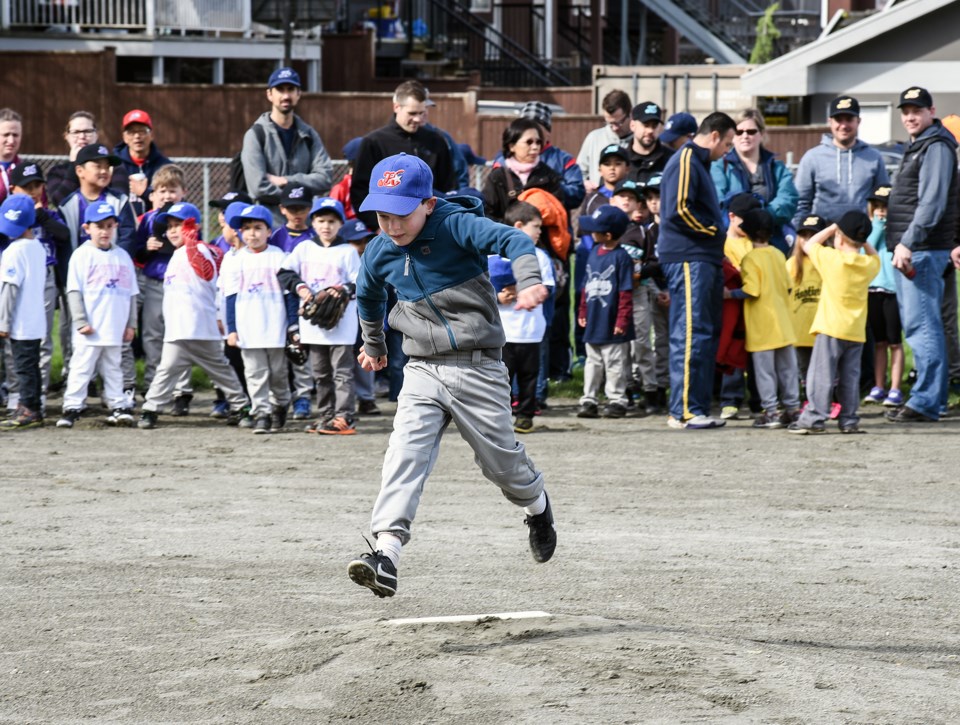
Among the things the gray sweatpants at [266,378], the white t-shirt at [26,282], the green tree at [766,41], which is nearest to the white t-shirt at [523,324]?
the gray sweatpants at [266,378]

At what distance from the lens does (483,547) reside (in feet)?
25.4

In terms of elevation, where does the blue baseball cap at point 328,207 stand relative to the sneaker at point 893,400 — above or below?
above

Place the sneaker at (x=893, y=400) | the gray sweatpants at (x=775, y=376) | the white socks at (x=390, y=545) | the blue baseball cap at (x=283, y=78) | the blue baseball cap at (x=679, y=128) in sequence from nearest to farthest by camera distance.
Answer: the white socks at (x=390, y=545)
the gray sweatpants at (x=775, y=376)
the sneaker at (x=893, y=400)
the blue baseball cap at (x=283, y=78)
the blue baseball cap at (x=679, y=128)

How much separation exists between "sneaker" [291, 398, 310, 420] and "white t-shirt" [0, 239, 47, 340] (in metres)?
2.09

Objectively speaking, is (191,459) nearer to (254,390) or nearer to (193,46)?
(254,390)

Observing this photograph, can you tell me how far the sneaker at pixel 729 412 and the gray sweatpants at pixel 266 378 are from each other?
3.55m

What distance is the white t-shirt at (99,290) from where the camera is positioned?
11.2m

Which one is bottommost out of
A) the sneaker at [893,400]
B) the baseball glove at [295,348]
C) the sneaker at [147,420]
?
the sneaker at [147,420]

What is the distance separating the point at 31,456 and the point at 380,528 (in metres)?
5.05

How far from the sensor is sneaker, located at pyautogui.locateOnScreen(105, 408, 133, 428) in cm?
1140

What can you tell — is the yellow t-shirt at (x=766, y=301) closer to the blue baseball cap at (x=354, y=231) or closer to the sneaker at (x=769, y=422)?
the sneaker at (x=769, y=422)

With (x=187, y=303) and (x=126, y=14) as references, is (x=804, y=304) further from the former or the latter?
(x=126, y=14)

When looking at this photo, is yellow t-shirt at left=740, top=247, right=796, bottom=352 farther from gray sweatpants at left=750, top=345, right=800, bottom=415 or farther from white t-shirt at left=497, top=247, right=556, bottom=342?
white t-shirt at left=497, top=247, right=556, bottom=342

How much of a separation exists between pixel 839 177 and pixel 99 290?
6021 millimetres
